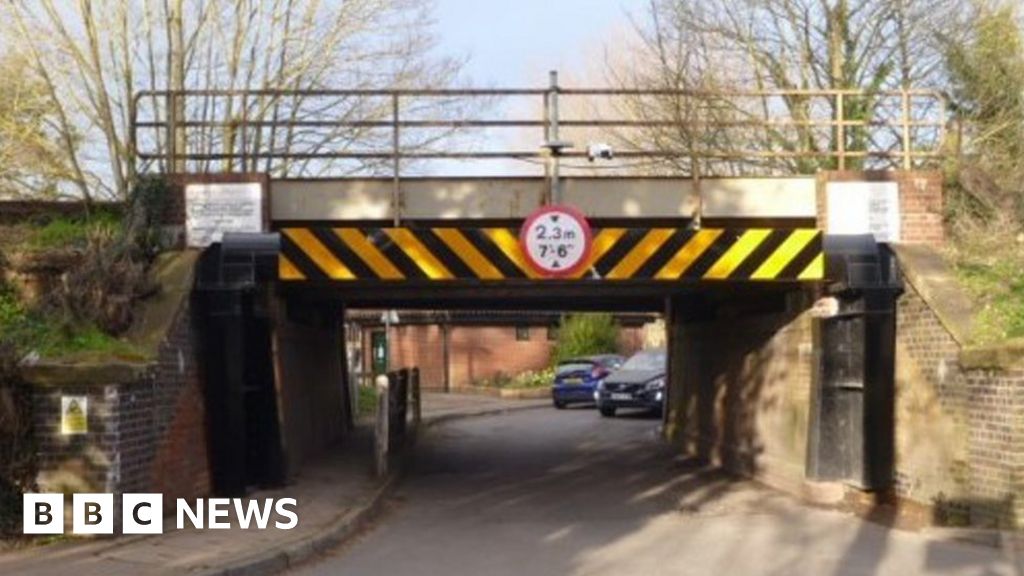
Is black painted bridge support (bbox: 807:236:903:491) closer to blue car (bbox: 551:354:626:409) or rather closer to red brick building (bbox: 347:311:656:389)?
blue car (bbox: 551:354:626:409)

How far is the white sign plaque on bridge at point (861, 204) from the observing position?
15430 mm

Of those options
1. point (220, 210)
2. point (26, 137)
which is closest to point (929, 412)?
point (220, 210)

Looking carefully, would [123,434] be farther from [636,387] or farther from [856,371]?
[636,387]

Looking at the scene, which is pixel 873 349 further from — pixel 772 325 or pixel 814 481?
pixel 772 325

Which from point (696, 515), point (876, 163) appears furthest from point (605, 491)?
point (876, 163)

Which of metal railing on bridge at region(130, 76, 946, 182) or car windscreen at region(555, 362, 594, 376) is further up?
metal railing on bridge at region(130, 76, 946, 182)

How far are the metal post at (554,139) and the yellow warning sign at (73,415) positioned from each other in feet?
19.9

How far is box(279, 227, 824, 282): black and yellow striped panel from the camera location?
15016 millimetres

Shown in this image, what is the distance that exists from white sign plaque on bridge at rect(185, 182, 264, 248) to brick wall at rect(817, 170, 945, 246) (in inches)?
265

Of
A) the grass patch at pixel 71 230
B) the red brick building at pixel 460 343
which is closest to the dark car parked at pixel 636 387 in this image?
the red brick building at pixel 460 343

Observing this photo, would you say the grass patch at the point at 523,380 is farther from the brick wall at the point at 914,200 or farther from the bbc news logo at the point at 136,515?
the bbc news logo at the point at 136,515

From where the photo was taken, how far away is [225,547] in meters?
11.1

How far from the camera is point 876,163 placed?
20.7 meters

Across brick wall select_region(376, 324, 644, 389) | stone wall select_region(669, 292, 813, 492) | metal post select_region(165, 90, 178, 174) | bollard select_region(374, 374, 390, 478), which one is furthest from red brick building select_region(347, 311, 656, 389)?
metal post select_region(165, 90, 178, 174)
